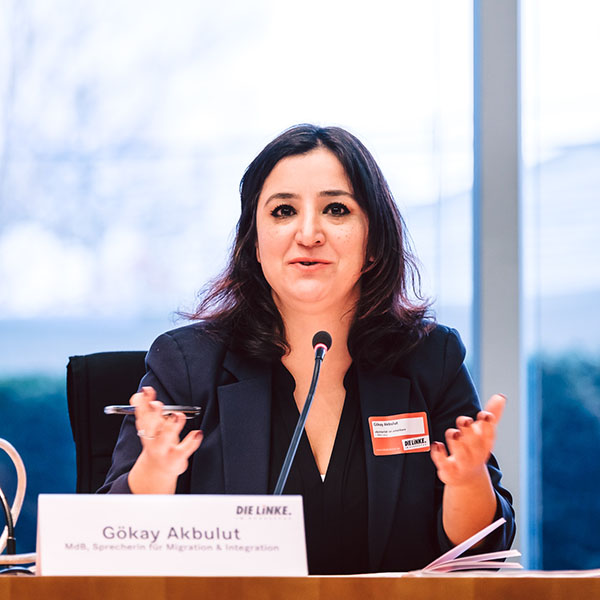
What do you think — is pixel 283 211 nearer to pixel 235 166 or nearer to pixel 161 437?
pixel 161 437

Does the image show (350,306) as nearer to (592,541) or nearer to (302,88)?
(302,88)

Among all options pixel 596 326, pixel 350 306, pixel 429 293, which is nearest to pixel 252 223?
pixel 350 306

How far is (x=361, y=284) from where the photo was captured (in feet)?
5.75

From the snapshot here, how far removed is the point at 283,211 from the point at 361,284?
29 cm

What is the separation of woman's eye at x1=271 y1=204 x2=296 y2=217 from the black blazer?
0.33 m

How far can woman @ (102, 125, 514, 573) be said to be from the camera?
4.85 feet

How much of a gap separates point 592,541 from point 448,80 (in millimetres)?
1698

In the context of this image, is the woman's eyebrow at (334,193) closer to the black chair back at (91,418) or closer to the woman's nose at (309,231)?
the woman's nose at (309,231)

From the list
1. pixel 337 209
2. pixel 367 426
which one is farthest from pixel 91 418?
pixel 337 209

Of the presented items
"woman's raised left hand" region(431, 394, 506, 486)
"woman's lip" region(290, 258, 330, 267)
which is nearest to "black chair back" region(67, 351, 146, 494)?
"woman's lip" region(290, 258, 330, 267)

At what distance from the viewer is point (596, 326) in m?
2.53

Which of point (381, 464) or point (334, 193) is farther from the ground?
point (334, 193)

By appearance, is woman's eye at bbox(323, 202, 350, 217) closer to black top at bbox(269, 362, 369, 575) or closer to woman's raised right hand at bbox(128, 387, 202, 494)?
black top at bbox(269, 362, 369, 575)

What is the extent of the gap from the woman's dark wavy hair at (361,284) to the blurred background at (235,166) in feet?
2.65
